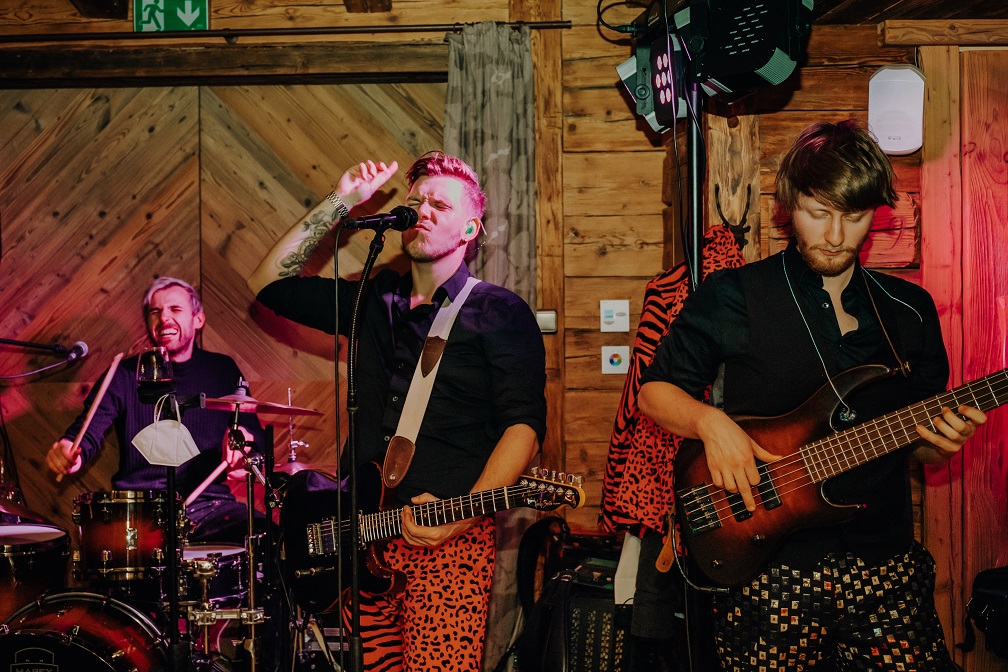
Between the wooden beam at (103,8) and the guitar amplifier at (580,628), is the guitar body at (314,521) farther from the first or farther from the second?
the wooden beam at (103,8)

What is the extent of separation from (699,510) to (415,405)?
97 centimetres

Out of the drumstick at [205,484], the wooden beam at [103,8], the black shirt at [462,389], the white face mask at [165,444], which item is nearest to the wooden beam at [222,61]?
the wooden beam at [103,8]

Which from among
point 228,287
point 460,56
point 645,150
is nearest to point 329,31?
point 460,56

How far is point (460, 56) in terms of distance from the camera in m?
4.29

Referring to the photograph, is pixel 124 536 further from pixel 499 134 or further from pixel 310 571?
pixel 499 134

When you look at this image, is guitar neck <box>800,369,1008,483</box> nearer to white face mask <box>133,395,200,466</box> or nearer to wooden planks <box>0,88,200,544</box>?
white face mask <box>133,395,200,466</box>

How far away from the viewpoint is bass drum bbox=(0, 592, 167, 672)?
11.0ft

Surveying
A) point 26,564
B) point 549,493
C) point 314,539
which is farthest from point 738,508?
point 26,564

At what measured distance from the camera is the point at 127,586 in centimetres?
362

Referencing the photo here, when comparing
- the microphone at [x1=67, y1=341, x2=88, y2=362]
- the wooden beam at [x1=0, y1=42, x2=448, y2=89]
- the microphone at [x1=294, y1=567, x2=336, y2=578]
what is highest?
the wooden beam at [x1=0, y1=42, x2=448, y2=89]

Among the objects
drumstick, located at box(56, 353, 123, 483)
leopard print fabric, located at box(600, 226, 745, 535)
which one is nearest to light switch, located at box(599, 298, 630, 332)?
leopard print fabric, located at box(600, 226, 745, 535)

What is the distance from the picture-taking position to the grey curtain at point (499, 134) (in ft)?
13.5

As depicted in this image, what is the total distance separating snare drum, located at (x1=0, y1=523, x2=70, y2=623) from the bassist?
107 inches

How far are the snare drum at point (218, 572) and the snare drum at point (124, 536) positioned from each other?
13 centimetres
